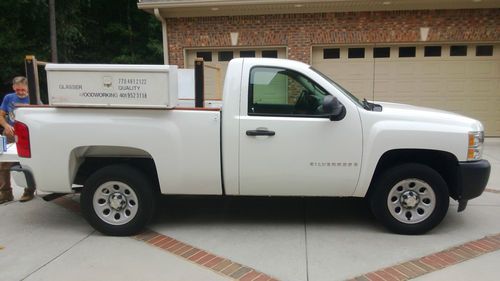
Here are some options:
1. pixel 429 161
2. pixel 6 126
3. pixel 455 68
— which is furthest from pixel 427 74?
pixel 6 126

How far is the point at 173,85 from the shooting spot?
4.67 metres

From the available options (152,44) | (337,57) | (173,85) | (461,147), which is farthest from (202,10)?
(152,44)

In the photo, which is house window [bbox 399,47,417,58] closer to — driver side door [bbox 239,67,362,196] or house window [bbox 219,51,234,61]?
house window [bbox 219,51,234,61]

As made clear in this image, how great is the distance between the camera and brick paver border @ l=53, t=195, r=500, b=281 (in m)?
3.80

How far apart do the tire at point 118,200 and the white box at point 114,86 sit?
0.78 meters

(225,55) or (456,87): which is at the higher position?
(225,55)

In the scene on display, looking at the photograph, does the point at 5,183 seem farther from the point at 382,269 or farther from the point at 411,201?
the point at 411,201

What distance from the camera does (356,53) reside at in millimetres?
11430

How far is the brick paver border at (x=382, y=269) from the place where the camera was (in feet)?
12.5

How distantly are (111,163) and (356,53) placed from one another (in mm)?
8259

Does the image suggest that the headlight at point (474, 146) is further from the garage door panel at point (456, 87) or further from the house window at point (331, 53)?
the garage door panel at point (456, 87)

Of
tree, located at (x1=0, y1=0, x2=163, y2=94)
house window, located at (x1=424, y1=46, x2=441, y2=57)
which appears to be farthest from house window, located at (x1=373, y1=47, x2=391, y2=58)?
tree, located at (x1=0, y1=0, x2=163, y2=94)

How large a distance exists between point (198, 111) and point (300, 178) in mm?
1326

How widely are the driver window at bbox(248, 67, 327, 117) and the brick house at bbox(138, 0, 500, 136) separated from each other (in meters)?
6.54
